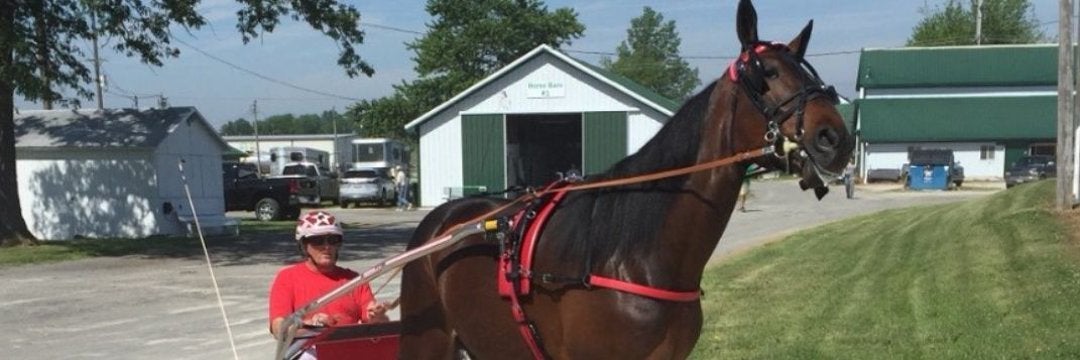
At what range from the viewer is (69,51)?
2014 centimetres

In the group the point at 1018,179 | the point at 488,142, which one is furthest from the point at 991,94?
the point at 488,142

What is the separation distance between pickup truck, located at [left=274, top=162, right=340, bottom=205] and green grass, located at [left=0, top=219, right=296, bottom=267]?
12.0 m

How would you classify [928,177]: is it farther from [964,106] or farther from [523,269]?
[523,269]

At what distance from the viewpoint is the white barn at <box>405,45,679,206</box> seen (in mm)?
34219

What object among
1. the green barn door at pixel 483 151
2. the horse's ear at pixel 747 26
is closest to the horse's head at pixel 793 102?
the horse's ear at pixel 747 26

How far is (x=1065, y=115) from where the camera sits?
14062 millimetres

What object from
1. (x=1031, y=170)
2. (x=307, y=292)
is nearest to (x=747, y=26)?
(x=307, y=292)

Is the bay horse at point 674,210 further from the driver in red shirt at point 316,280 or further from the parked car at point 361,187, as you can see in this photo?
the parked car at point 361,187

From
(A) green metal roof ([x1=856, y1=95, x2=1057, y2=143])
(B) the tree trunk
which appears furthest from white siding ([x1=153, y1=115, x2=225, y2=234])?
(A) green metal roof ([x1=856, y1=95, x2=1057, y2=143])

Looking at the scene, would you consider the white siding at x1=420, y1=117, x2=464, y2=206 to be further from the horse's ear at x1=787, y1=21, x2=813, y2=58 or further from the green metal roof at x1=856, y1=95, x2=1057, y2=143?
the horse's ear at x1=787, y1=21, x2=813, y2=58

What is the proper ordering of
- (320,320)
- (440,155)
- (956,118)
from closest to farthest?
(320,320) → (440,155) → (956,118)

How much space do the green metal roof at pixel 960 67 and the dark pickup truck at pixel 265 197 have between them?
3917 cm

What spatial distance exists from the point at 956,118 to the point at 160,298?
53401 mm

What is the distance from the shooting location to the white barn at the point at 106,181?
973 inches
